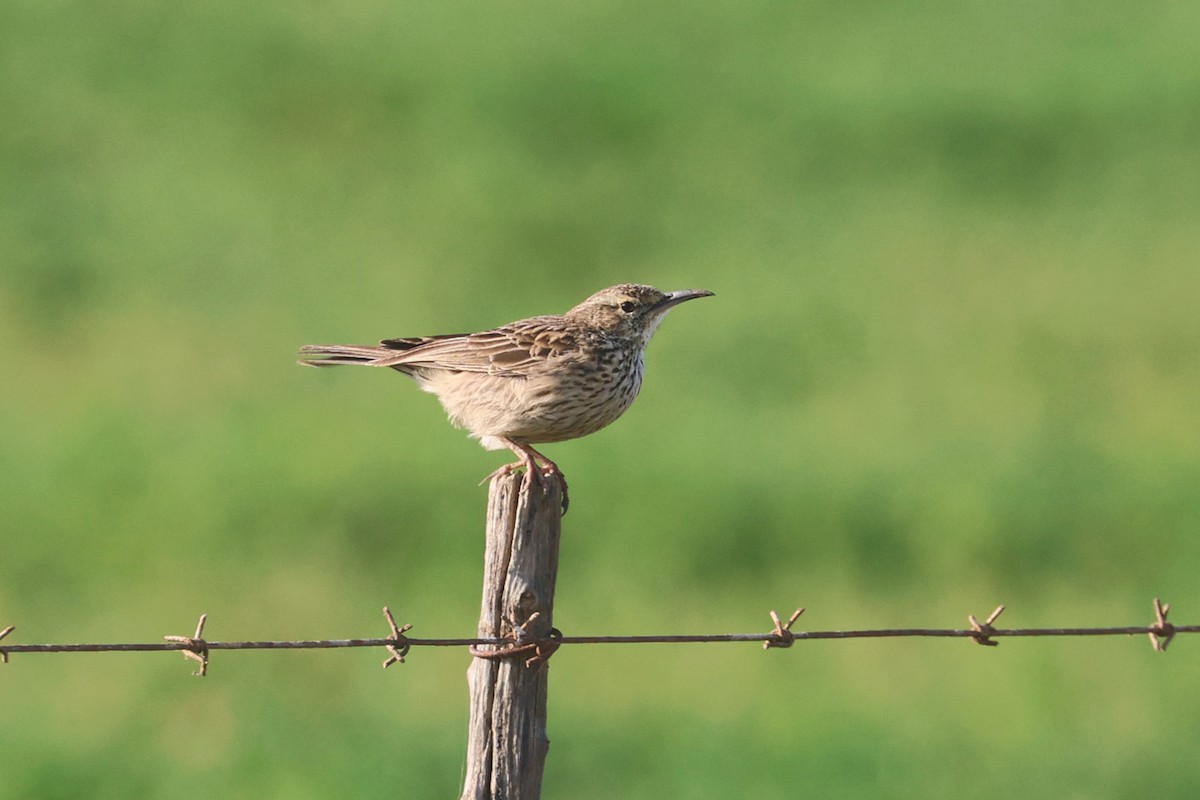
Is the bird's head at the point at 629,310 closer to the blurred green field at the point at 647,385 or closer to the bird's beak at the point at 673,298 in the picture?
the bird's beak at the point at 673,298

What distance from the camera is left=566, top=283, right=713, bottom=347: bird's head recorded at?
7.13 metres

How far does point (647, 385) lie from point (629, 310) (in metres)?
6.81

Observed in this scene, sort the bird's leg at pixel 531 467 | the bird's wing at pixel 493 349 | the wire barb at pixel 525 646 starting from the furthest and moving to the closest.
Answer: the bird's wing at pixel 493 349, the bird's leg at pixel 531 467, the wire barb at pixel 525 646

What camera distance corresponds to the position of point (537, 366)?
667 cm

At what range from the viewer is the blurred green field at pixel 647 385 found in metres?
9.83

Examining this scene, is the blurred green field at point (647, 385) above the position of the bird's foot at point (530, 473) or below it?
above

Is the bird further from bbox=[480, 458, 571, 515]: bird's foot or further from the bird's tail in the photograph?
bbox=[480, 458, 571, 515]: bird's foot

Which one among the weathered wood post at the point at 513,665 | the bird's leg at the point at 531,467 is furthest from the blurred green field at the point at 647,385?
the weathered wood post at the point at 513,665

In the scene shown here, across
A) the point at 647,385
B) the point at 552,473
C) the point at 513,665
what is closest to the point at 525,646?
the point at 513,665

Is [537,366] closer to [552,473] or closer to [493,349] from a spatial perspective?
[493,349]

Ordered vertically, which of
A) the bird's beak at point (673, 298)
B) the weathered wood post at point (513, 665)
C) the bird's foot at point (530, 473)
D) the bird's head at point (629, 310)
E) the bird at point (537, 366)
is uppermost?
the bird's beak at point (673, 298)

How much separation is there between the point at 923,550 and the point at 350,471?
3627mm

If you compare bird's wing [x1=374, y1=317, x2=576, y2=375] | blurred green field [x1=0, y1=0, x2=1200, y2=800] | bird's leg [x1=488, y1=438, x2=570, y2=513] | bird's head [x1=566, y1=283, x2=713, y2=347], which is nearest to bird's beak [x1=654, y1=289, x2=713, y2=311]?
bird's head [x1=566, y1=283, x2=713, y2=347]

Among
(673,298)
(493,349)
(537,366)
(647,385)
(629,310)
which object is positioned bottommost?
(537,366)
